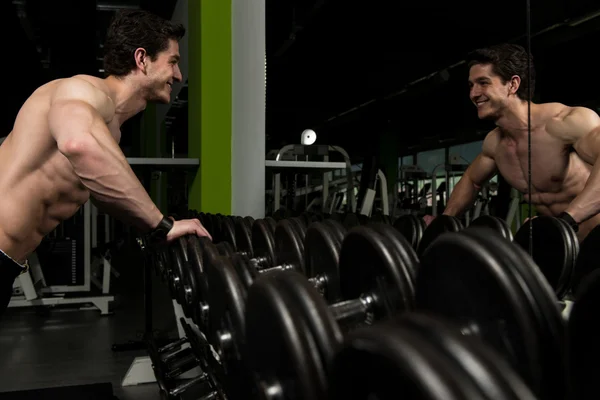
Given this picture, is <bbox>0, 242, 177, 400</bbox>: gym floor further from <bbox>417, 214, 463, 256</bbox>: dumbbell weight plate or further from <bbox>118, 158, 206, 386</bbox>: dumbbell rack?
<bbox>417, 214, 463, 256</bbox>: dumbbell weight plate

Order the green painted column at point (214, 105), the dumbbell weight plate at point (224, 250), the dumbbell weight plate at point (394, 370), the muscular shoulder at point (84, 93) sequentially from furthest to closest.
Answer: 1. the green painted column at point (214, 105)
2. the muscular shoulder at point (84, 93)
3. the dumbbell weight plate at point (224, 250)
4. the dumbbell weight plate at point (394, 370)

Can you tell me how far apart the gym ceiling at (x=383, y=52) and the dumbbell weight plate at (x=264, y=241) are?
0.68 metres

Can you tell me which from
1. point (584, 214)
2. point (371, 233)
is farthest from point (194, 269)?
point (584, 214)

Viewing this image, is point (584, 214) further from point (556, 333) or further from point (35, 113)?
point (35, 113)

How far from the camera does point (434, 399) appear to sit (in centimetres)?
29

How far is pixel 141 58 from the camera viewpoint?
168 cm

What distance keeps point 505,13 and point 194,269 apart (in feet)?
3.46

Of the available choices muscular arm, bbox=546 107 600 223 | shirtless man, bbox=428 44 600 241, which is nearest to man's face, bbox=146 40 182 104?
shirtless man, bbox=428 44 600 241

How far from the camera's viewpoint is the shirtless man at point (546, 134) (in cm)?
108

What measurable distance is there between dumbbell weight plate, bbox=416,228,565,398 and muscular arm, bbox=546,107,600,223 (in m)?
0.68

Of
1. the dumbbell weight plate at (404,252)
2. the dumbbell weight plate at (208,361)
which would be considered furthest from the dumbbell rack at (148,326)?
the dumbbell weight plate at (404,252)

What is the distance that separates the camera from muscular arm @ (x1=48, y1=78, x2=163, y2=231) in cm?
129

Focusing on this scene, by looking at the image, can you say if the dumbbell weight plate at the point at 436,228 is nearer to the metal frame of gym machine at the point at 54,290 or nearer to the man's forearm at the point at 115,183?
the man's forearm at the point at 115,183

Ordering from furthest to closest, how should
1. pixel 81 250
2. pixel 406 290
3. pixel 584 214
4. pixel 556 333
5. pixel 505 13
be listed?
pixel 81 250
pixel 505 13
pixel 584 214
pixel 406 290
pixel 556 333
